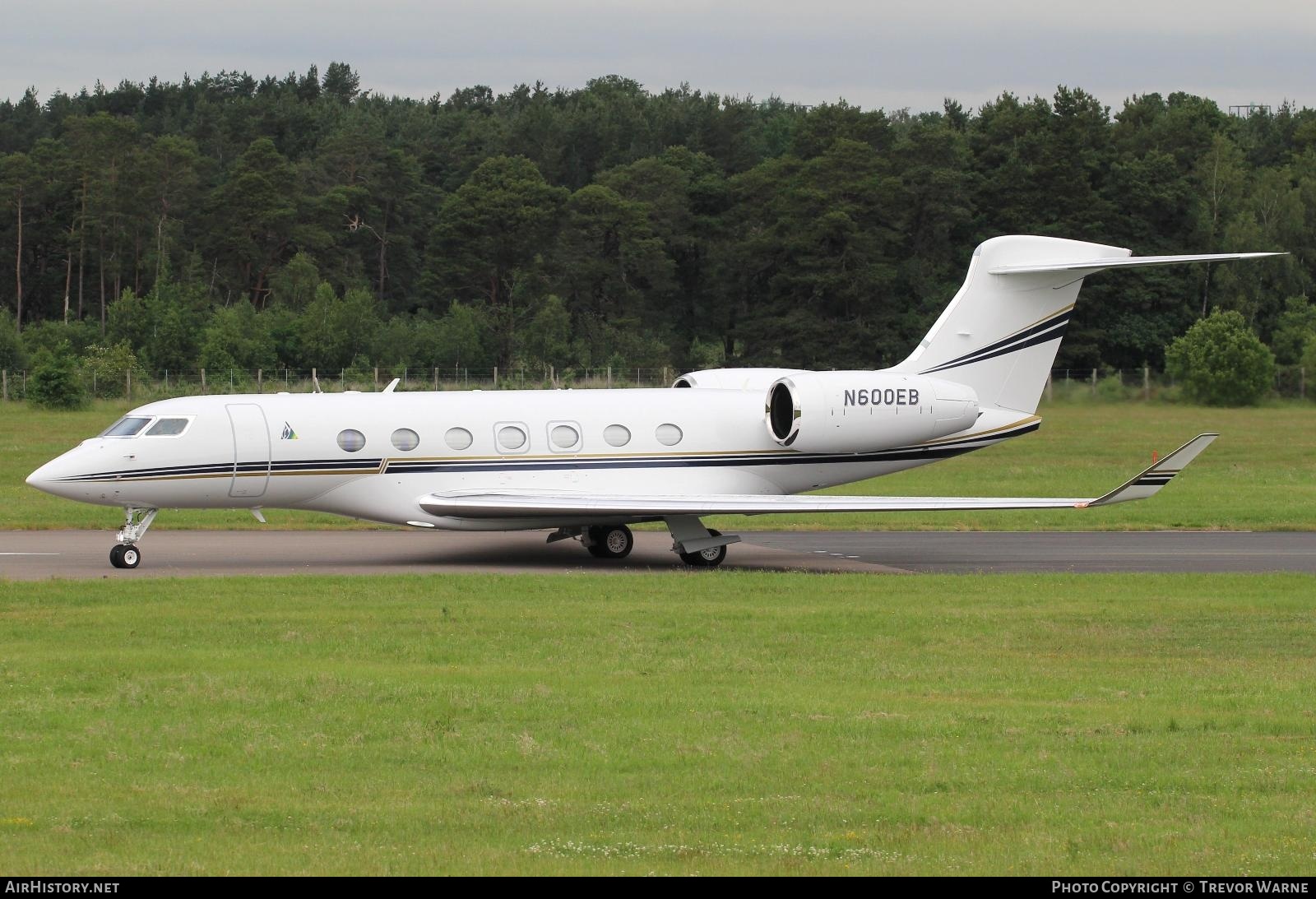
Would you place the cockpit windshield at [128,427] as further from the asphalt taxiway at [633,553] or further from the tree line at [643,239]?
the tree line at [643,239]

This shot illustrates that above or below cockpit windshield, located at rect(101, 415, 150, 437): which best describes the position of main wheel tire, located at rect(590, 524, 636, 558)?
below

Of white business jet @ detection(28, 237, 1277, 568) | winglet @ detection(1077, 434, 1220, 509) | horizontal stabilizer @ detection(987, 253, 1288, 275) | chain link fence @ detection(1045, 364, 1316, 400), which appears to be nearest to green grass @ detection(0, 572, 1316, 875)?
winglet @ detection(1077, 434, 1220, 509)

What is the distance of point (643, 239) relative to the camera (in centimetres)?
7869

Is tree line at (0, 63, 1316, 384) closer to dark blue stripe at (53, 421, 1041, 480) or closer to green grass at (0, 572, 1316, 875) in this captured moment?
dark blue stripe at (53, 421, 1041, 480)

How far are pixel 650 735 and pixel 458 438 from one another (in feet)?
39.4

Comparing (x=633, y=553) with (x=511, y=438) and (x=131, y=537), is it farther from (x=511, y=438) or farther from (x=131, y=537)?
(x=131, y=537)

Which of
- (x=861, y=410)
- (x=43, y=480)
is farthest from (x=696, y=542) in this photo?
(x=43, y=480)

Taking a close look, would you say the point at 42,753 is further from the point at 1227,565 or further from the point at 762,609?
the point at 1227,565

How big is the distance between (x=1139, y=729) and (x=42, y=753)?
23.5ft

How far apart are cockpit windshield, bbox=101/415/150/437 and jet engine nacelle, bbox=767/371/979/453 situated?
28.5 feet

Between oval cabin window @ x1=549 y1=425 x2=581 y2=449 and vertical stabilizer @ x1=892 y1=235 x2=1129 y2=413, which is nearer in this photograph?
oval cabin window @ x1=549 y1=425 x2=581 y2=449

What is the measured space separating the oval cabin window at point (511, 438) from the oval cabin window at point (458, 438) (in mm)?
441

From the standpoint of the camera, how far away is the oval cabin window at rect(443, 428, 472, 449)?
22094mm
